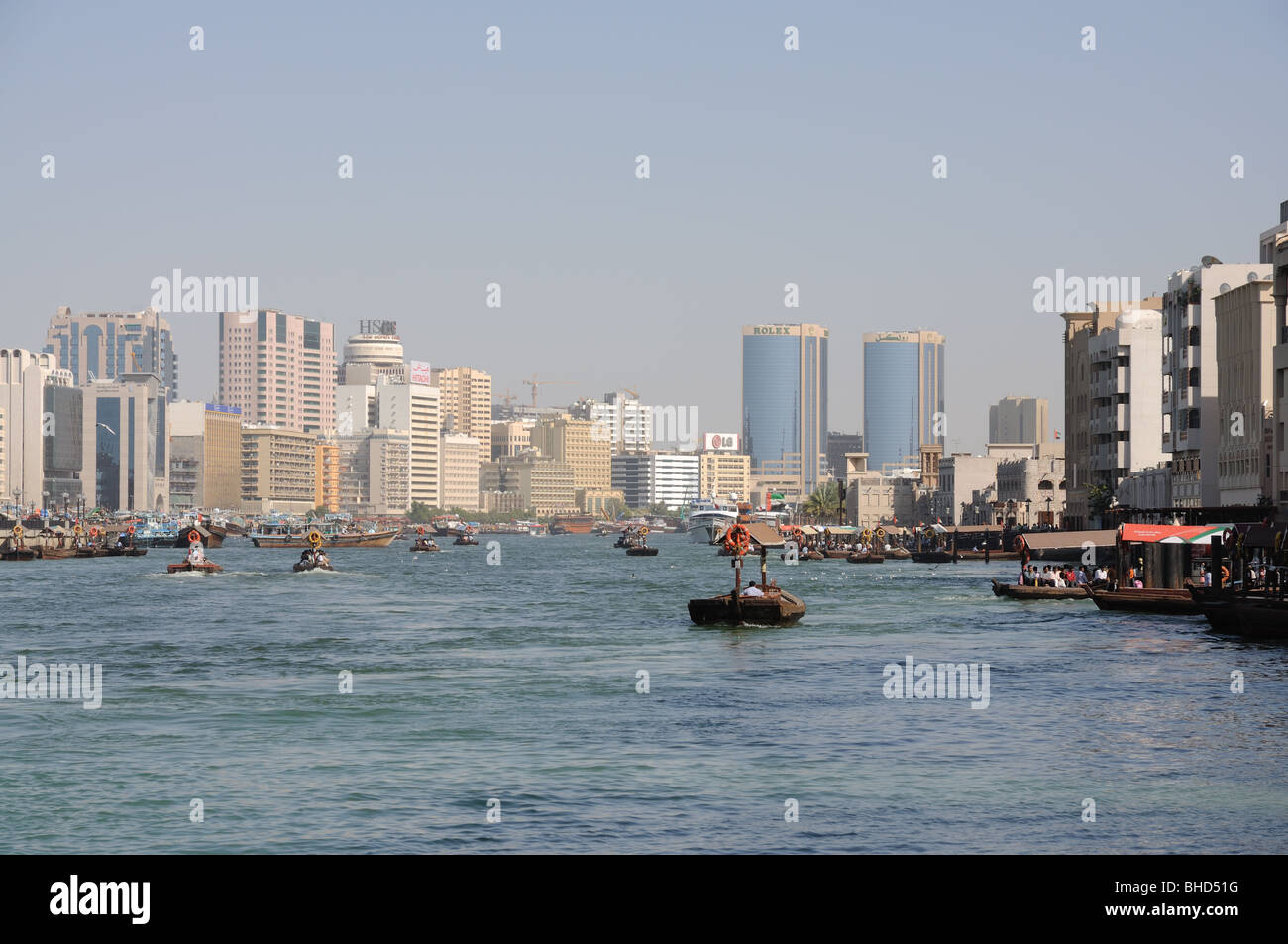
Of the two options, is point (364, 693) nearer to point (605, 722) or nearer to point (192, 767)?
point (605, 722)

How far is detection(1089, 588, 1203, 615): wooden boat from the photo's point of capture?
8356 cm

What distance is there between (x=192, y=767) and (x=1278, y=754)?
25.6 meters

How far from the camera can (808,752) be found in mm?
37125

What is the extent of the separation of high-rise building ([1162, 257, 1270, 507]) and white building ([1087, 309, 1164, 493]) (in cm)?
2505

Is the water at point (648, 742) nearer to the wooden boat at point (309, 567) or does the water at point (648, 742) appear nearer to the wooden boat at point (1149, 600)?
the wooden boat at point (1149, 600)

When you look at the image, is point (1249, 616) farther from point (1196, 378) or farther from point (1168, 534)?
point (1196, 378)

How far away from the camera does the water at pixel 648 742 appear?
2855cm

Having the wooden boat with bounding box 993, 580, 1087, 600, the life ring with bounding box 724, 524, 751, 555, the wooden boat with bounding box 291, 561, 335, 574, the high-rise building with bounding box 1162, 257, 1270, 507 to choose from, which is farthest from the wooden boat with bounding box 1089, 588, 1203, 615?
the wooden boat with bounding box 291, 561, 335, 574

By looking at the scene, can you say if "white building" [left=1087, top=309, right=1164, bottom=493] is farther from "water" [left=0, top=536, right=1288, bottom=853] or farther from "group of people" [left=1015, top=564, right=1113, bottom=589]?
"water" [left=0, top=536, right=1288, bottom=853]

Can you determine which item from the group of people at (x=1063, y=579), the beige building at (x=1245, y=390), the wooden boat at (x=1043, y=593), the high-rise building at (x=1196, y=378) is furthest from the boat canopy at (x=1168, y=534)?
the high-rise building at (x=1196, y=378)

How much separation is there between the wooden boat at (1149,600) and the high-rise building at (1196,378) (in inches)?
1931

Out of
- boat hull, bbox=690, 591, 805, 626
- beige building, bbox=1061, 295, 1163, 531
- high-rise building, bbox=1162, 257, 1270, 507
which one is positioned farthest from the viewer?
beige building, bbox=1061, 295, 1163, 531
